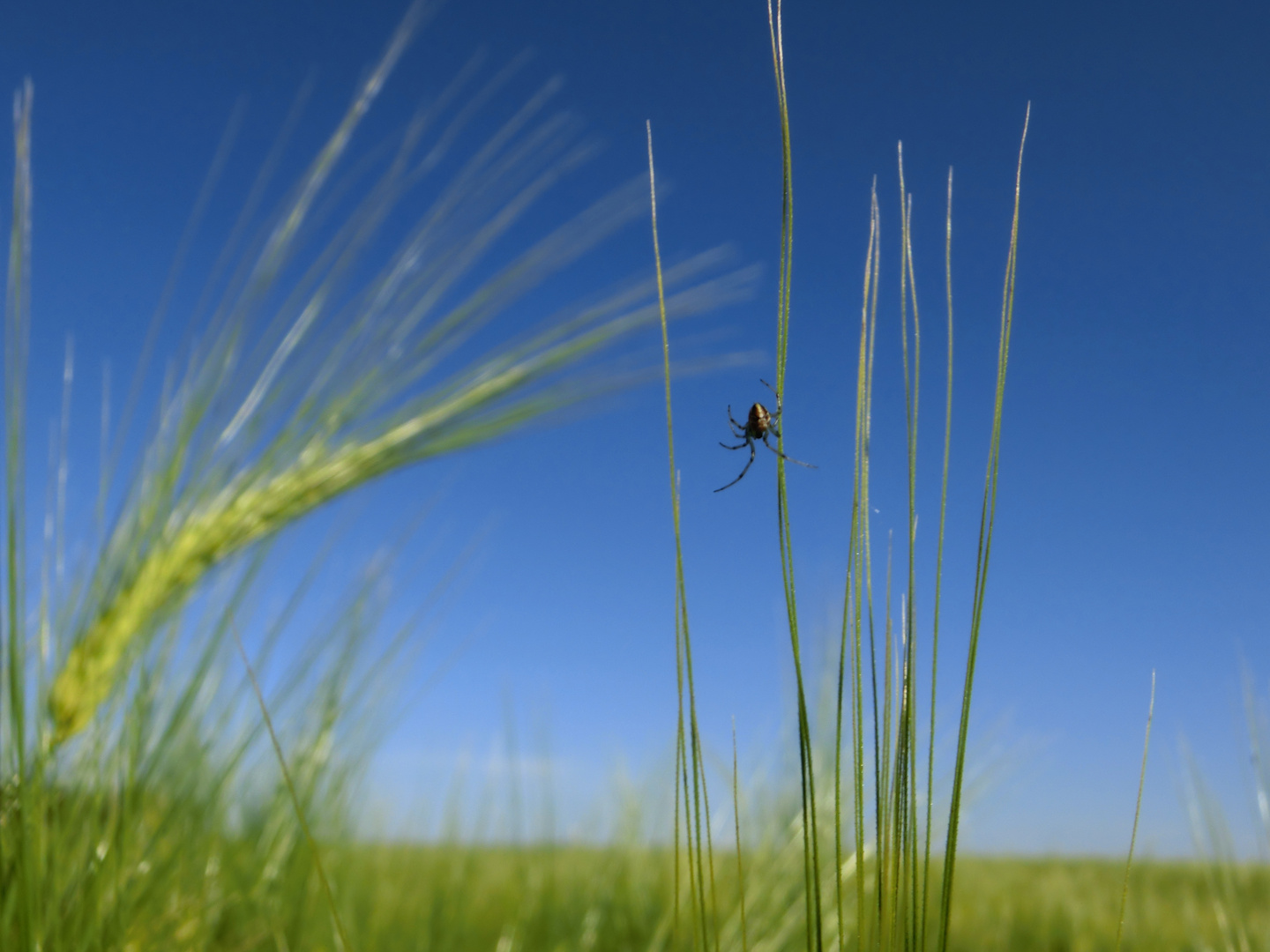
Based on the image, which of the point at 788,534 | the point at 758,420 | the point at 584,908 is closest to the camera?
the point at 788,534

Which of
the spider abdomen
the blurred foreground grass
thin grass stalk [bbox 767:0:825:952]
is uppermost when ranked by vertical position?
the spider abdomen

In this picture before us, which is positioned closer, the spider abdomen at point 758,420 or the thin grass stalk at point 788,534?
the thin grass stalk at point 788,534

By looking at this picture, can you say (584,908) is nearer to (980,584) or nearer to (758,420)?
(758,420)

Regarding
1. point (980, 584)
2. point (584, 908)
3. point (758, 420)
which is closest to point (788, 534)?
point (980, 584)

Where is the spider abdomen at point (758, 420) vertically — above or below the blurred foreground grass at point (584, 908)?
above

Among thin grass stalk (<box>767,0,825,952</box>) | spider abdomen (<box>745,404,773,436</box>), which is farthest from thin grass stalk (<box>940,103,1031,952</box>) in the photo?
spider abdomen (<box>745,404,773,436</box>)

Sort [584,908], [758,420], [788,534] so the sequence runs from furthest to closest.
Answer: [584,908], [758,420], [788,534]

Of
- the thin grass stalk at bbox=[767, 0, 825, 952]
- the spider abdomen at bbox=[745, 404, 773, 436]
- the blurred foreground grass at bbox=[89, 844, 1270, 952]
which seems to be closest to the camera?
the thin grass stalk at bbox=[767, 0, 825, 952]

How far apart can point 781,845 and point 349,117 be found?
1.37m

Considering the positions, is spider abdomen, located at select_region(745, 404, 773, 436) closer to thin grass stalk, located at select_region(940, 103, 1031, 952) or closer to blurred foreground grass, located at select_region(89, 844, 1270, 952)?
thin grass stalk, located at select_region(940, 103, 1031, 952)

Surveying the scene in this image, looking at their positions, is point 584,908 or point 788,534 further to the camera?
point 584,908

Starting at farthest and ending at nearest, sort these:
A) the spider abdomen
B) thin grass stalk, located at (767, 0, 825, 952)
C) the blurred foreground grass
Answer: the blurred foreground grass, the spider abdomen, thin grass stalk, located at (767, 0, 825, 952)

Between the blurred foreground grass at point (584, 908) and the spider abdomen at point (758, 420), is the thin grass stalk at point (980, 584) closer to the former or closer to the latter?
the spider abdomen at point (758, 420)

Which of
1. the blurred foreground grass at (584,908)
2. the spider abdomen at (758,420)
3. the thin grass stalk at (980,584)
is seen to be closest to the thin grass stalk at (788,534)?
the thin grass stalk at (980,584)
